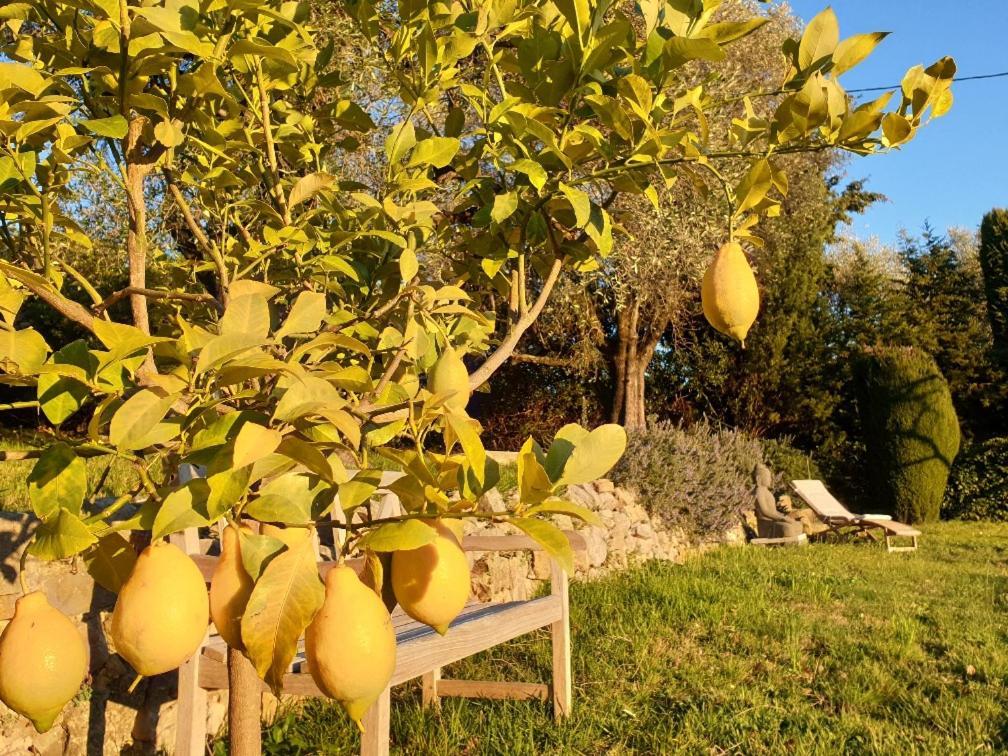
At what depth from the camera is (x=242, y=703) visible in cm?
137

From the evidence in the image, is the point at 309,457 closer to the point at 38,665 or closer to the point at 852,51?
the point at 38,665

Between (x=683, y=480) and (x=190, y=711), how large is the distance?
6813mm

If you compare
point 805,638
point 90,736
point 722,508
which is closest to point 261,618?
point 90,736

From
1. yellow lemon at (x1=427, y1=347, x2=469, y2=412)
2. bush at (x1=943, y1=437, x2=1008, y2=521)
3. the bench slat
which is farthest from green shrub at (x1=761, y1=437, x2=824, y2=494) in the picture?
yellow lemon at (x1=427, y1=347, x2=469, y2=412)

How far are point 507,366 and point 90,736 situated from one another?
450 inches

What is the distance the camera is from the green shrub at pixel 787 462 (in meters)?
12.3

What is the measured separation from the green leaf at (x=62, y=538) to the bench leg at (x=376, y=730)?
4.68 ft

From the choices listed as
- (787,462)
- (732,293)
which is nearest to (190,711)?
(732,293)

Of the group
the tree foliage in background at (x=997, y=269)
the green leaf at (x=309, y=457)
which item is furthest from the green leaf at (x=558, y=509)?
the tree foliage in background at (x=997, y=269)

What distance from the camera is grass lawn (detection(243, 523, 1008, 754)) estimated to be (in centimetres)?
313

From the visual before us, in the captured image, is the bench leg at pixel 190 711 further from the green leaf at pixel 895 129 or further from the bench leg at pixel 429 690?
the green leaf at pixel 895 129

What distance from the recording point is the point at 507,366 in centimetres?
1400

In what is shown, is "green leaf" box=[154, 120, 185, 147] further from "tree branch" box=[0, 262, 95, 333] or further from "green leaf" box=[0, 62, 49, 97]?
"tree branch" box=[0, 262, 95, 333]

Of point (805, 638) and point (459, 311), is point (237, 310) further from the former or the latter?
point (805, 638)
